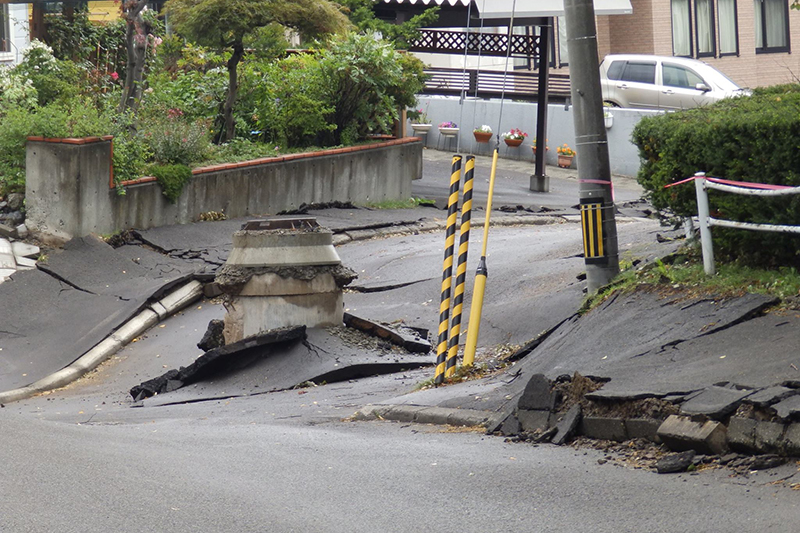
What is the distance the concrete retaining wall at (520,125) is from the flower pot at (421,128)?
42 cm

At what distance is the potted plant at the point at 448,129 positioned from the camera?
30.4 metres

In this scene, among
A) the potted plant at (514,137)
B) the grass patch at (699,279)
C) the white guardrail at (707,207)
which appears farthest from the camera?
the potted plant at (514,137)

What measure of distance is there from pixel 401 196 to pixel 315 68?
3.05m

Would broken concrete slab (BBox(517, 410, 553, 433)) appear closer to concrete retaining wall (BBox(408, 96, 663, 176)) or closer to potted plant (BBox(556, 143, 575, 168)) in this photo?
concrete retaining wall (BBox(408, 96, 663, 176))

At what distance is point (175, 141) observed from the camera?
61.0 feet

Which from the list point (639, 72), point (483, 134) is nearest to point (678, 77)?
point (639, 72)

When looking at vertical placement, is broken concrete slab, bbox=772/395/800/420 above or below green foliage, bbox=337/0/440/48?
below

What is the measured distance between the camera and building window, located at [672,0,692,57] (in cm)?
3769

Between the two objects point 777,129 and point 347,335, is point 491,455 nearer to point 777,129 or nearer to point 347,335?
Answer: point 777,129

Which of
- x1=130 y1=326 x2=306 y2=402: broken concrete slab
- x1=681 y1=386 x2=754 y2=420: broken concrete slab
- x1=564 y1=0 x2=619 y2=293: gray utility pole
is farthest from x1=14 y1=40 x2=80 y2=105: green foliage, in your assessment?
x1=681 y1=386 x2=754 y2=420: broken concrete slab

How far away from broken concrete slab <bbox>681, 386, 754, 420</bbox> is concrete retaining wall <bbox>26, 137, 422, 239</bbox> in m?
11.7

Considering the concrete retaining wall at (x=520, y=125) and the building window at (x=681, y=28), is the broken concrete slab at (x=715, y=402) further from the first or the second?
the building window at (x=681, y=28)

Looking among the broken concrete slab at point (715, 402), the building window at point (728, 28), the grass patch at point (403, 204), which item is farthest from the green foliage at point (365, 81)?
the building window at point (728, 28)

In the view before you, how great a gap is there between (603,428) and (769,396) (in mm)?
1140
